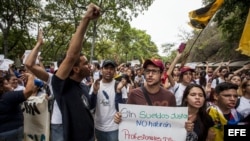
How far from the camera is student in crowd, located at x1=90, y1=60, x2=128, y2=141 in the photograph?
4484 millimetres

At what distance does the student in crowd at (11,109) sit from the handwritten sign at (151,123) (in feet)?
4.44

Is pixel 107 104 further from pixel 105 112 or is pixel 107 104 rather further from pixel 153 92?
pixel 153 92

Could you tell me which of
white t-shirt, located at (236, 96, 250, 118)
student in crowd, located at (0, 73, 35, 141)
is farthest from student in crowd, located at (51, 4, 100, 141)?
white t-shirt, located at (236, 96, 250, 118)

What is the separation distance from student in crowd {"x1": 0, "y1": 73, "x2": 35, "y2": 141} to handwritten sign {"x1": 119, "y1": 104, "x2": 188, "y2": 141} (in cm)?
135

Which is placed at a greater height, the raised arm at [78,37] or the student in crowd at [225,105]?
the raised arm at [78,37]

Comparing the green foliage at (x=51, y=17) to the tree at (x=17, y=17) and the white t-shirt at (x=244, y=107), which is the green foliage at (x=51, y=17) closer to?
the tree at (x=17, y=17)

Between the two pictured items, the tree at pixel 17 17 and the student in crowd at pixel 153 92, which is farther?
the tree at pixel 17 17

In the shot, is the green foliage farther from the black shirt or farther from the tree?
the black shirt

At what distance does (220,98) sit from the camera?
3633 mm

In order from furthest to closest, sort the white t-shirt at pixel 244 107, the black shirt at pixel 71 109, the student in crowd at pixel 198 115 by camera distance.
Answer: the white t-shirt at pixel 244 107
the student in crowd at pixel 198 115
the black shirt at pixel 71 109

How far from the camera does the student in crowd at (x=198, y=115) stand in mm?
3172

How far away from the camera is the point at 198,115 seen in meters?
3.29

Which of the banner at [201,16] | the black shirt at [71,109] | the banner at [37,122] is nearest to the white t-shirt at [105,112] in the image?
the banner at [37,122]

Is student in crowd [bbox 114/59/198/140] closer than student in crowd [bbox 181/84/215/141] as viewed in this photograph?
No
